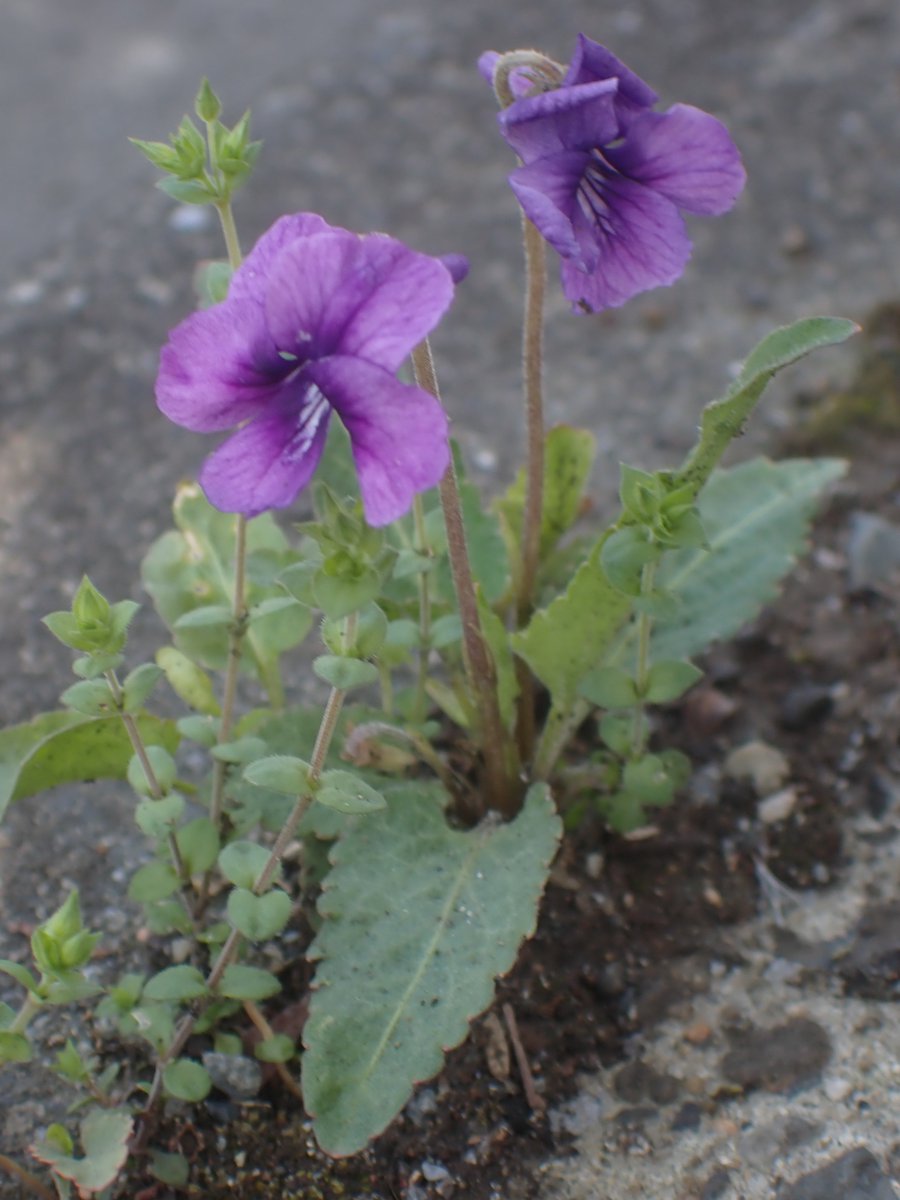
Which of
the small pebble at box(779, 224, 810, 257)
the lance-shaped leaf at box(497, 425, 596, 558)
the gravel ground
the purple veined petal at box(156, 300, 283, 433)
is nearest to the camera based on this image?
the purple veined petal at box(156, 300, 283, 433)

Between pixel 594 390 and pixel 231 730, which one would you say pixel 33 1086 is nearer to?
pixel 231 730

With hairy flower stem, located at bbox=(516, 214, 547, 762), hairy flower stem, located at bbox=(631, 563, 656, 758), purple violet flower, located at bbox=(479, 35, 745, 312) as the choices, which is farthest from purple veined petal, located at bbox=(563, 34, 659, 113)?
hairy flower stem, located at bbox=(631, 563, 656, 758)

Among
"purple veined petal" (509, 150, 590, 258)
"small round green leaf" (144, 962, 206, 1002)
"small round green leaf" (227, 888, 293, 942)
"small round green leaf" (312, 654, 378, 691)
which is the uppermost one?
"purple veined petal" (509, 150, 590, 258)

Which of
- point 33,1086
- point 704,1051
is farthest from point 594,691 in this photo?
point 33,1086

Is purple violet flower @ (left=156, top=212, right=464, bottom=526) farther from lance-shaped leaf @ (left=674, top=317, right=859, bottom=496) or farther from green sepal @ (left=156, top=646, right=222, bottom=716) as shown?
green sepal @ (left=156, top=646, right=222, bottom=716)

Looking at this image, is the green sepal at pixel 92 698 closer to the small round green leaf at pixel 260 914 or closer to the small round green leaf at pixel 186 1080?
the small round green leaf at pixel 260 914

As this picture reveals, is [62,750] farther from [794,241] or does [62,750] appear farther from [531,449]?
[794,241]
